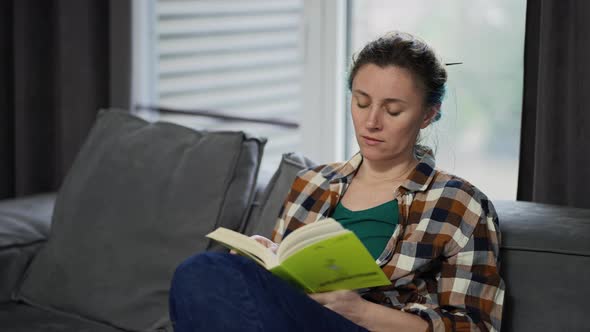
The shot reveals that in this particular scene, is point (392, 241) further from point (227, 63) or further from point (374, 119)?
point (227, 63)

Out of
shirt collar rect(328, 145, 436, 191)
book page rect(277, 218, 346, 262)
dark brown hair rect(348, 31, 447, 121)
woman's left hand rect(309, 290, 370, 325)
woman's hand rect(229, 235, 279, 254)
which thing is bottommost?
woman's left hand rect(309, 290, 370, 325)

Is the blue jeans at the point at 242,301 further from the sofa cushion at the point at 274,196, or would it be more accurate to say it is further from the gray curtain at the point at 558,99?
the gray curtain at the point at 558,99

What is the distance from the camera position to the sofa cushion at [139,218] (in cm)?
211

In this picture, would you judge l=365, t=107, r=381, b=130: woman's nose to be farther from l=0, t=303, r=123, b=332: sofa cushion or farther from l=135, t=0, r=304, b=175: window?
l=135, t=0, r=304, b=175: window

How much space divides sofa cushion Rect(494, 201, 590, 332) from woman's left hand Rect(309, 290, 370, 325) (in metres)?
0.34

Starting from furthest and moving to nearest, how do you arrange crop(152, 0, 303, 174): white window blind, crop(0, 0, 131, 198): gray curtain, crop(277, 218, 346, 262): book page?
crop(0, 0, 131, 198): gray curtain → crop(152, 0, 303, 174): white window blind → crop(277, 218, 346, 262): book page

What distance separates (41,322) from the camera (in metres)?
2.11

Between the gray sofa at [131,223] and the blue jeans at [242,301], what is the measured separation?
20.7 inches

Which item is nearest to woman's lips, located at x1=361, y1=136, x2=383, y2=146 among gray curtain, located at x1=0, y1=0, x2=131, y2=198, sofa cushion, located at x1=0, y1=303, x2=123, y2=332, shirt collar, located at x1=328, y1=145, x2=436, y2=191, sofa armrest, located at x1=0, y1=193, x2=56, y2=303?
shirt collar, located at x1=328, y1=145, x2=436, y2=191

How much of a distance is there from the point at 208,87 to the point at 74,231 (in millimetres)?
1073

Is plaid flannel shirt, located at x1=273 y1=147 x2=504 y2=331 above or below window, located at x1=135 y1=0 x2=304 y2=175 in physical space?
below

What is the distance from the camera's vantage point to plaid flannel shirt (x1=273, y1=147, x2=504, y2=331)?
161 cm

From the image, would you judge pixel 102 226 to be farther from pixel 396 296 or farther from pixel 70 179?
pixel 396 296

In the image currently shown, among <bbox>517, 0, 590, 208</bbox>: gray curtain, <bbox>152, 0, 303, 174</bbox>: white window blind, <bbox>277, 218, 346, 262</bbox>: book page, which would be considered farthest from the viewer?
<bbox>152, 0, 303, 174</bbox>: white window blind
